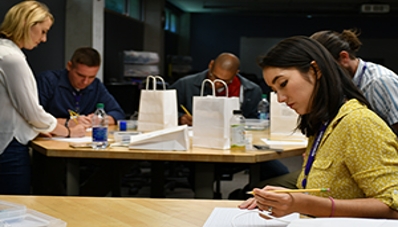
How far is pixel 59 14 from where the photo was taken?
650 cm

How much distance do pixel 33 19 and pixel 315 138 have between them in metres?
2.12

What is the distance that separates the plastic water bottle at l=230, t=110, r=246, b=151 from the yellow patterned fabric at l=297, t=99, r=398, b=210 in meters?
1.44

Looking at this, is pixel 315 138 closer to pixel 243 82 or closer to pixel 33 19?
pixel 33 19

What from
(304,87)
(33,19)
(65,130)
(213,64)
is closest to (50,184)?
(65,130)

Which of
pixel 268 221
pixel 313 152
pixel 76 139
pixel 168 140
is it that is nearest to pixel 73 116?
pixel 76 139

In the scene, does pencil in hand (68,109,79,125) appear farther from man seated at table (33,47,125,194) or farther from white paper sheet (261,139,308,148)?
white paper sheet (261,139,308,148)

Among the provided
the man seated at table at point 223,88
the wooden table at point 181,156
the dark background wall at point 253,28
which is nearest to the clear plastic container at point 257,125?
the man seated at table at point 223,88

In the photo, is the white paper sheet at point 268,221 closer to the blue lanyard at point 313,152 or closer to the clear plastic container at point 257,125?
the blue lanyard at point 313,152

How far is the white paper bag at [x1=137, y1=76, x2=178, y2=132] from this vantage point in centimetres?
360

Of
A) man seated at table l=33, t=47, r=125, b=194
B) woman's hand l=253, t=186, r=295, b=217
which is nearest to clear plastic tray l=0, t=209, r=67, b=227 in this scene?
woman's hand l=253, t=186, r=295, b=217

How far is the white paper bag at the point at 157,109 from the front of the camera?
11.8ft

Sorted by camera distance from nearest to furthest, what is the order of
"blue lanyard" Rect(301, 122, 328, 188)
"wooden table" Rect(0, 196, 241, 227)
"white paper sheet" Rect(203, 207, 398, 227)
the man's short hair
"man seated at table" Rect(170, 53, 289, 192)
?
"white paper sheet" Rect(203, 207, 398, 227), "wooden table" Rect(0, 196, 241, 227), "blue lanyard" Rect(301, 122, 328, 188), the man's short hair, "man seated at table" Rect(170, 53, 289, 192)

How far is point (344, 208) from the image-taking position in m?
1.57

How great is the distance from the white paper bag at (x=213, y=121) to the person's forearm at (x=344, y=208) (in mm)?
1603
